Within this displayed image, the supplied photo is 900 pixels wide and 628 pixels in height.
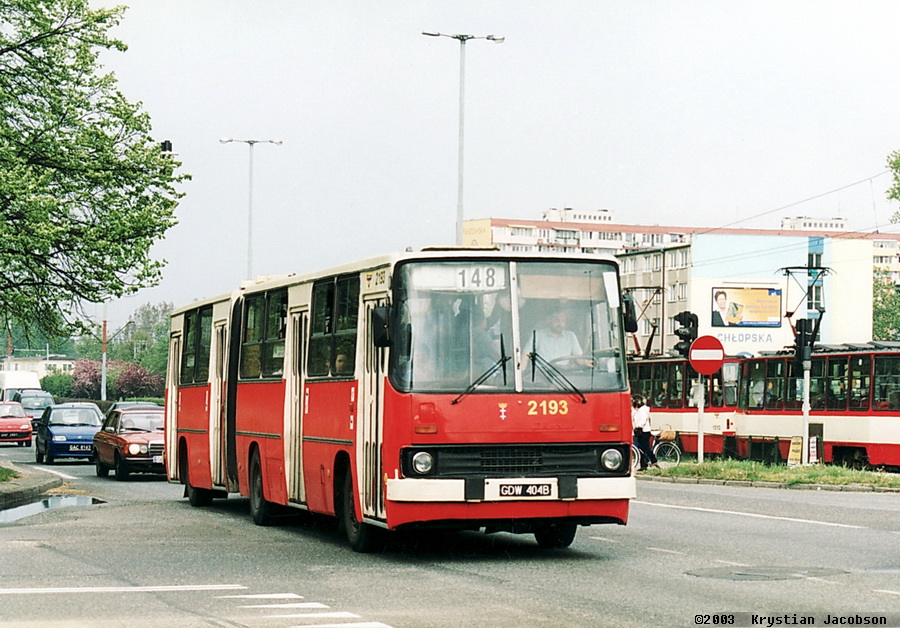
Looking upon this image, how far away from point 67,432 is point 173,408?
17.2 m

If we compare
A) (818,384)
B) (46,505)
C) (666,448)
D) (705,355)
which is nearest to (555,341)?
(46,505)

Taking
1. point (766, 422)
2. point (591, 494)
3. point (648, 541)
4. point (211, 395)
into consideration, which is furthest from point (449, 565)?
point (766, 422)

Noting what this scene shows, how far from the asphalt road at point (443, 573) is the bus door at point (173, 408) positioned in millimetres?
3235

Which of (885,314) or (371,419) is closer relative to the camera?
(371,419)

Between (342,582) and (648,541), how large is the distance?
4.92 m

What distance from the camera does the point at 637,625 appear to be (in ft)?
33.3

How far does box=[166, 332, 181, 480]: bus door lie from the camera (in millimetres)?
25000

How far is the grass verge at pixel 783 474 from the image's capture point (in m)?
29.8

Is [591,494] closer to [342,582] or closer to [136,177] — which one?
[342,582]

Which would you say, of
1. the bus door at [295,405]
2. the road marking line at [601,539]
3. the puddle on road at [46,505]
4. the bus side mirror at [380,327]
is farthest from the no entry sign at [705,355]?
the bus side mirror at [380,327]

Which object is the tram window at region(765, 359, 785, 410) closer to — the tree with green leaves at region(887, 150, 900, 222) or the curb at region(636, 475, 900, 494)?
the curb at region(636, 475, 900, 494)

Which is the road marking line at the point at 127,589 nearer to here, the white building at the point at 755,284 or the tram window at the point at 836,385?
the tram window at the point at 836,385

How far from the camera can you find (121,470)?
32.8 metres

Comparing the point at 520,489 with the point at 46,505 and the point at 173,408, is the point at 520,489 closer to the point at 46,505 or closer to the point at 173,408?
the point at 173,408
